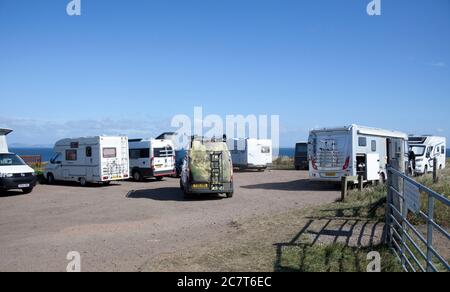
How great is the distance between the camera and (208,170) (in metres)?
15.1

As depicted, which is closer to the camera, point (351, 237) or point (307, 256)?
point (307, 256)

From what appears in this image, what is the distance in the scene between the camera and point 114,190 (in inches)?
737

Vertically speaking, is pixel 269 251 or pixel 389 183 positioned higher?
pixel 389 183

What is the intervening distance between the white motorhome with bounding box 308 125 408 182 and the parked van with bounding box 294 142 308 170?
13393mm

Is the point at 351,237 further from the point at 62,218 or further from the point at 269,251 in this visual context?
the point at 62,218

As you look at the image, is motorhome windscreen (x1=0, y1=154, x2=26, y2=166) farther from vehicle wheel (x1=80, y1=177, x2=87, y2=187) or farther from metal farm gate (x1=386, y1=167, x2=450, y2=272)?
metal farm gate (x1=386, y1=167, x2=450, y2=272)

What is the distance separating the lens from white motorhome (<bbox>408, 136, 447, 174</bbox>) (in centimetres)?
2497

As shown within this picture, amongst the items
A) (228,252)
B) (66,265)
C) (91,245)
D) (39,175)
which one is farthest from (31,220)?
(39,175)

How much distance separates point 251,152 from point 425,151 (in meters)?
11.8

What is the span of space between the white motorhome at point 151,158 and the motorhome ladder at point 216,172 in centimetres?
789

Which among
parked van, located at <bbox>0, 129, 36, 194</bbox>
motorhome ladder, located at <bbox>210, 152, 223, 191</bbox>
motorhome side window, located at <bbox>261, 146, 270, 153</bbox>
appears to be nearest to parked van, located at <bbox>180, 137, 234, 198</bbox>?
motorhome ladder, located at <bbox>210, 152, 223, 191</bbox>

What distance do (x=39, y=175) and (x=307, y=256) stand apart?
2150 centimetres

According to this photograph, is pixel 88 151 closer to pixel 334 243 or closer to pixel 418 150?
pixel 334 243

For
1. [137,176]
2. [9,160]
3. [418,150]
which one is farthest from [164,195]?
[418,150]
